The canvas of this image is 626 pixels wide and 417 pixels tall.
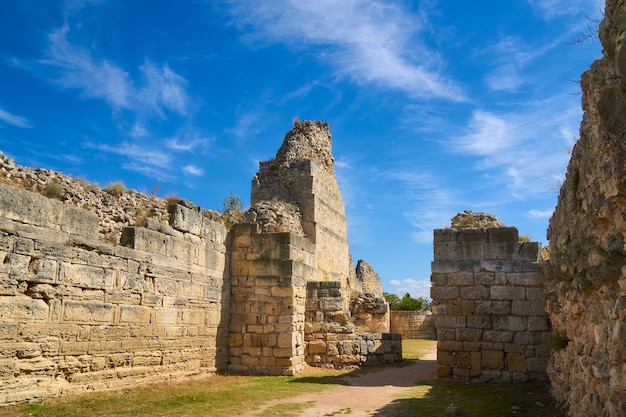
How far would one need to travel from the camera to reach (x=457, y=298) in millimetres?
11547

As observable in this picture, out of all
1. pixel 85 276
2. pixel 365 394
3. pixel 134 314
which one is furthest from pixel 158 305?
pixel 365 394

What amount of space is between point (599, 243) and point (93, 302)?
24.1 ft

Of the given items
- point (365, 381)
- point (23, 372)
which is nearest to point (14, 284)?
point (23, 372)

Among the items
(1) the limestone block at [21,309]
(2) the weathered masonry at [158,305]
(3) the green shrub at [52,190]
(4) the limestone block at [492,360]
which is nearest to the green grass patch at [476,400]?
(4) the limestone block at [492,360]

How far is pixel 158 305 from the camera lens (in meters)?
10.0

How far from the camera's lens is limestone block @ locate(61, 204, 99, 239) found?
8.28 m

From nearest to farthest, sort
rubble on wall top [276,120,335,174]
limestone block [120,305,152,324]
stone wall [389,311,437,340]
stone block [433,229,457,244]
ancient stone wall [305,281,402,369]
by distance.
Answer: limestone block [120,305,152,324] → stone block [433,229,457,244] → ancient stone wall [305,281,402,369] → rubble on wall top [276,120,335,174] → stone wall [389,311,437,340]

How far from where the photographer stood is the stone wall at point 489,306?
10906mm

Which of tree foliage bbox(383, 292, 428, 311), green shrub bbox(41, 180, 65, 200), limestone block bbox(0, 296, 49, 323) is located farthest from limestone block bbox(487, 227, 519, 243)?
tree foliage bbox(383, 292, 428, 311)

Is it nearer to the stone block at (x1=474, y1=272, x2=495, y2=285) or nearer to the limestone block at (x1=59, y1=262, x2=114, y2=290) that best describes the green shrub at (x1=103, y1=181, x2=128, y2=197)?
the limestone block at (x1=59, y1=262, x2=114, y2=290)

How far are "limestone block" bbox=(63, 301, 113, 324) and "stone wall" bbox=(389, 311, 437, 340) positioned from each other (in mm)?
20071

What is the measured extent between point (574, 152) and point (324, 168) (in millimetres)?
17962

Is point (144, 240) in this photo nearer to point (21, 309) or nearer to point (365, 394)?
point (21, 309)

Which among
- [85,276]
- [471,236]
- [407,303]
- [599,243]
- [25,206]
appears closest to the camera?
[599,243]
